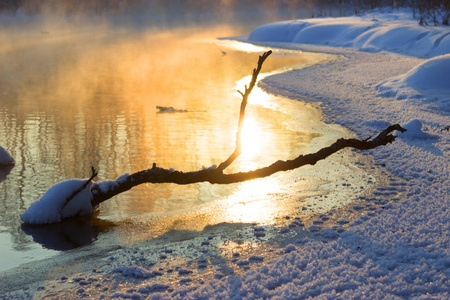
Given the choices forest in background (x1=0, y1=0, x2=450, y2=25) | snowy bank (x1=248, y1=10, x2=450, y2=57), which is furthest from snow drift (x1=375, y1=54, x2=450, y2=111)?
forest in background (x1=0, y1=0, x2=450, y2=25)

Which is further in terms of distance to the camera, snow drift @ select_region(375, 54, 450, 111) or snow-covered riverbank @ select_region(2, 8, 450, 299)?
snow drift @ select_region(375, 54, 450, 111)

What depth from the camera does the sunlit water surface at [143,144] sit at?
5.34 metres

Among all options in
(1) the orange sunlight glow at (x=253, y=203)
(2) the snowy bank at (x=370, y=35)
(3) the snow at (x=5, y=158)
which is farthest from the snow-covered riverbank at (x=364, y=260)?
(2) the snowy bank at (x=370, y=35)

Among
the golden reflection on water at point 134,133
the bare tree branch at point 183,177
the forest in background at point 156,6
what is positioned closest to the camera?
the bare tree branch at point 183,177

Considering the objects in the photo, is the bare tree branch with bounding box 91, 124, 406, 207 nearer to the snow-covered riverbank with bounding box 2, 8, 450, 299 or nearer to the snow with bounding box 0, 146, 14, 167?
the snow-covered riverbank with bounding box 2, 8, 450, 299

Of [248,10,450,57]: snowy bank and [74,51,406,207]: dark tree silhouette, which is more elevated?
[248,10,450,57]: snowy bank

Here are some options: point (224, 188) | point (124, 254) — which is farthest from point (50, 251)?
point (224, 188)

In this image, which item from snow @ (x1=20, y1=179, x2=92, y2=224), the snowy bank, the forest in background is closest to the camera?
snow @ (x1=20, y1=179, x2=92, y2=224)

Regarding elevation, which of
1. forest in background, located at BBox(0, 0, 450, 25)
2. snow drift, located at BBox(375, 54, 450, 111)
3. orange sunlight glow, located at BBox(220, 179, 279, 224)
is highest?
forest in background, located at BBox(0, 0, 450, 25)

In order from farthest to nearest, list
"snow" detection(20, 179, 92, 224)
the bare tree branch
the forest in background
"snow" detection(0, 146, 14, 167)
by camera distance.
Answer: the forest in background → "snow" detection(0, 146, 14, 167) → the bare tree branch → "snow" detection(20, 179, 92, 224)

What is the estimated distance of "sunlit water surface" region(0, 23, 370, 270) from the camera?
534 centimetres

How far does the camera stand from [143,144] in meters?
8.56

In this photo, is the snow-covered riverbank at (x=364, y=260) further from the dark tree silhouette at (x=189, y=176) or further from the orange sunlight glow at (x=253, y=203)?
the dark tree silhouette at (x=189, y=176)

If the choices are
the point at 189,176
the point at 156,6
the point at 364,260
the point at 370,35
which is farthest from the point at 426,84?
the point at 156,6
